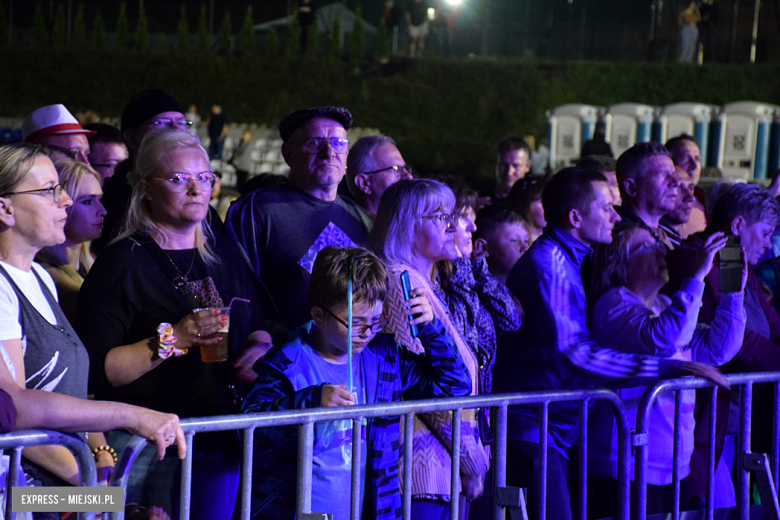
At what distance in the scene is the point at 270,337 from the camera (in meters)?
2.76

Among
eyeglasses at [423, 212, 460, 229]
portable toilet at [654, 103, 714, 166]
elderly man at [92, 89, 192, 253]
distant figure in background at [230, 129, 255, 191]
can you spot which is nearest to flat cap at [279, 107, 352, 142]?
elderly man at [92, 89, 192, 253]

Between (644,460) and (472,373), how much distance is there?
668mm

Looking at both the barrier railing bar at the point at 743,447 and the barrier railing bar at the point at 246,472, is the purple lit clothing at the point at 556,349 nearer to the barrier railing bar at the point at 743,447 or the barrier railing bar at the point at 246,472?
the barrier railing bar at the point at 743,447

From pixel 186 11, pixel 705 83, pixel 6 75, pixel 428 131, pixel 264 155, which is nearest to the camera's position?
pixel 264 155

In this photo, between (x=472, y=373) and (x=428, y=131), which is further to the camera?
(x=428, y=131)

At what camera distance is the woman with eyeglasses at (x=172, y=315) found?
230 centimetres

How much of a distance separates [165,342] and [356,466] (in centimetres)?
61

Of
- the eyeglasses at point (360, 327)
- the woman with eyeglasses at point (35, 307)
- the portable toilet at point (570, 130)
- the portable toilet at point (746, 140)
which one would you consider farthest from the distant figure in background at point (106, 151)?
the portable toilet at point (746, 140)

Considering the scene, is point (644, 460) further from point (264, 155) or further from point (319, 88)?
point (319, 88)

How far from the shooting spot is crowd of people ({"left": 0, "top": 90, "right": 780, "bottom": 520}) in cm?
211

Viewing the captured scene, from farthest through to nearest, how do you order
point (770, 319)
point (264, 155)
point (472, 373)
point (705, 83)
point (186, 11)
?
point (186, 11)
point (705, 83)
point (264, 155)
point (770, 319)
point (472, 373)

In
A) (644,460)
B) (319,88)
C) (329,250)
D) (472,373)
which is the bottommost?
(644,460)

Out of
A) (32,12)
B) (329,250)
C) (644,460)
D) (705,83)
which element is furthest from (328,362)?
(32,12)

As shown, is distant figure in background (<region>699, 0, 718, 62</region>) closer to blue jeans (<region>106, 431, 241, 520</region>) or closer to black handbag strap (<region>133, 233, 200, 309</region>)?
black handbag strap (<region>133, 233, 200, 309</region>)
